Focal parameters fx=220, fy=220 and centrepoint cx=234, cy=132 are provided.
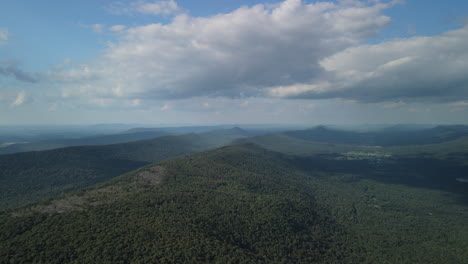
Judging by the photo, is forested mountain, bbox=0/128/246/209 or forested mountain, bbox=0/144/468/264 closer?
forested mountain, bbox=0/144/468/264

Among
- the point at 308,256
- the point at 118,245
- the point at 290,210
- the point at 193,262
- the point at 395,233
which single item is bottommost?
the point at 395,233

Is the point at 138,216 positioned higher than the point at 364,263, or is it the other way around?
the point at 138,216

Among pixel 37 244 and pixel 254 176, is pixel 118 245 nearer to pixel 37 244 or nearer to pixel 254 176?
pixel 37 244

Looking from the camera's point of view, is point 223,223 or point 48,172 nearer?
point 223,223

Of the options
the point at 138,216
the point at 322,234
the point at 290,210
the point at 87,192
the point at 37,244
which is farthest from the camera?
the point at 290,210

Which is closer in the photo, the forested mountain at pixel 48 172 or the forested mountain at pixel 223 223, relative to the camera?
the forested mountain at pixel 223 223

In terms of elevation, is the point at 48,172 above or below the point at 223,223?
above

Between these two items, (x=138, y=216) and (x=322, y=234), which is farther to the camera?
(x=322, y=234)

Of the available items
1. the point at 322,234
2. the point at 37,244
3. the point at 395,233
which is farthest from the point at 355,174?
the point at 37,244
